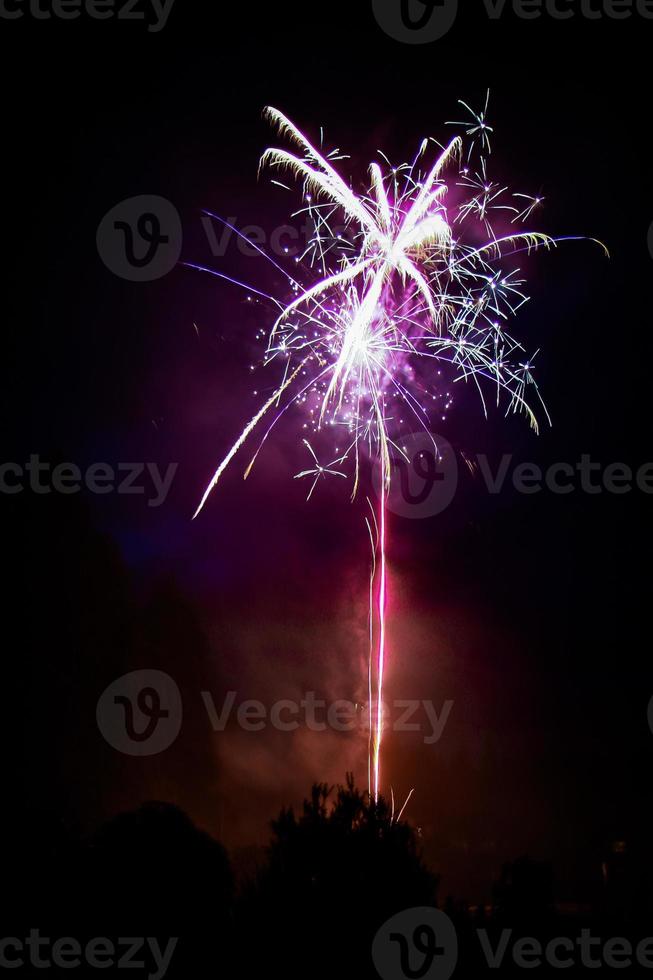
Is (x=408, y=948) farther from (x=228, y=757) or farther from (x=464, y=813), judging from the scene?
(x=464, y=813)

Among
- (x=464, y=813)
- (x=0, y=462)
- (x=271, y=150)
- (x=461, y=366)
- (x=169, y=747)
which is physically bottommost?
(x=464, y=813)

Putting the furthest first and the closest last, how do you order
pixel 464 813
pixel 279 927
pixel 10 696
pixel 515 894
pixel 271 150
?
pixel 464 813 → pixel 10 696 → pixel 271 150 → pixel 515 894 → pixel 279 927

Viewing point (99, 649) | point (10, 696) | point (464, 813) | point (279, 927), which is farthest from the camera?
point (464, 813)

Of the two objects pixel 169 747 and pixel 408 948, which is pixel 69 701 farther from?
Answer: pixel 408 948

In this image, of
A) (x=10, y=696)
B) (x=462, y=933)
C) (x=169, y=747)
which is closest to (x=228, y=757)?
(x=169, y=747)

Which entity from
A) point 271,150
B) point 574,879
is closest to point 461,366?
point 271,150

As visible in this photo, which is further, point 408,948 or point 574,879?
point 574,879

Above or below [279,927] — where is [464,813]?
below

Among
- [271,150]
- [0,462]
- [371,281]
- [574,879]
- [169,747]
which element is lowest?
[574,879]

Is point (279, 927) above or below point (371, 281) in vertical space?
below
